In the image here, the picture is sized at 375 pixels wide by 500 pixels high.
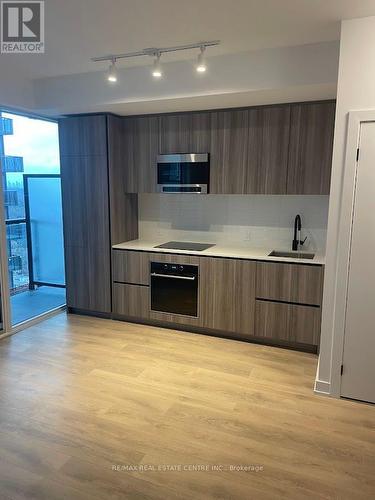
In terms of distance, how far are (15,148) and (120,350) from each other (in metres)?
2.46

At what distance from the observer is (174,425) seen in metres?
2.43

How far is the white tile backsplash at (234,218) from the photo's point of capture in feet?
12.7

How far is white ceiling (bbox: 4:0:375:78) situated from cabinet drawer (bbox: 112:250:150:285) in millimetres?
1999

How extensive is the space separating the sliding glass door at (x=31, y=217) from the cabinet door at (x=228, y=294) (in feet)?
6.88

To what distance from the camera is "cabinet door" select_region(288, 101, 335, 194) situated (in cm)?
337

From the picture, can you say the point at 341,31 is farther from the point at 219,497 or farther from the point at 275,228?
the point at 219,497

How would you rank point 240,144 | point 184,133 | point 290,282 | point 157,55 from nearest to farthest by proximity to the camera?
point 157,55, point 290,282, point 240,144, point 184,133

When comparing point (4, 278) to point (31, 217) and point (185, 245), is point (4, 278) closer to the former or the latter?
point (31, 217)

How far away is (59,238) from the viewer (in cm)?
473

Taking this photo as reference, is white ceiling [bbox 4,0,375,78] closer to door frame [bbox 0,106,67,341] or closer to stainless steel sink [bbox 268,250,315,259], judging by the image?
door frame [bbox 0,106,67,341]

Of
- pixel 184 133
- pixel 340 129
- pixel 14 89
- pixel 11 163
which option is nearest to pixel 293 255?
pixel 340 129
